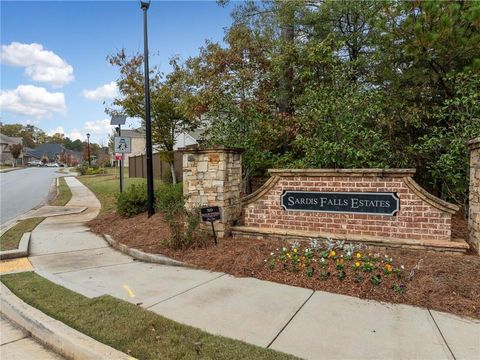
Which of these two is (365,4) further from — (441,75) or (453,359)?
(453,359)

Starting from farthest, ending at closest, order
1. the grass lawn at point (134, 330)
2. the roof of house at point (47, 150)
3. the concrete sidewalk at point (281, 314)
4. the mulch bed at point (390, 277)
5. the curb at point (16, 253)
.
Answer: the roof of house at point (47, 150) < the curb at point (16, 253) < the mulch bed at point (390, 277) < the concrete sidewalk at point (281, 314) < the grass lawn at point (134, 330)

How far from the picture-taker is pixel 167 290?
15.5 feet

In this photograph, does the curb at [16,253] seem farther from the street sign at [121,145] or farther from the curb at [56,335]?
the street sign at [121,145]

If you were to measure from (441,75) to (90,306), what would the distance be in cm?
786

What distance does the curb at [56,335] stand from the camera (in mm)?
3158

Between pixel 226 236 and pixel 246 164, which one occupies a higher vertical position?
pixel 246 164

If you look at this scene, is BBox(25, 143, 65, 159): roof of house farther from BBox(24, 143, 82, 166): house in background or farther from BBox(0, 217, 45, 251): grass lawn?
BBox(0, 217, 45, 251): grass lawn

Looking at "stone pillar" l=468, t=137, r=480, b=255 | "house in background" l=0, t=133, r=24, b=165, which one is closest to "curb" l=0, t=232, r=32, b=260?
"stone pillar" l=468, t=137, r=480, b=255

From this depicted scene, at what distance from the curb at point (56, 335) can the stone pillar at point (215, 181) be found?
10.8 feet

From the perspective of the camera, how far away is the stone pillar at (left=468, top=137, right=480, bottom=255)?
512 cm

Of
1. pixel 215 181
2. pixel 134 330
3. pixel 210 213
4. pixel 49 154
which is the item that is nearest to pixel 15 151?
pixel 49 154

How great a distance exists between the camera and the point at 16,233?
8820 millimetres

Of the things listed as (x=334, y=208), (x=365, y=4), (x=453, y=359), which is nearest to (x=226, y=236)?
(x=334, y=208)

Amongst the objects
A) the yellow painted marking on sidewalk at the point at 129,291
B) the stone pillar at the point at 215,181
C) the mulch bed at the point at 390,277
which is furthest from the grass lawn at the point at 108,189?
the yellow painted marking on sidewalk at the point at 129,291
